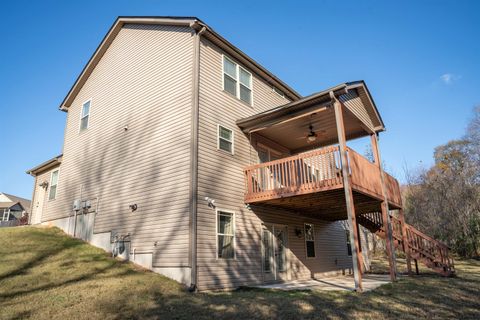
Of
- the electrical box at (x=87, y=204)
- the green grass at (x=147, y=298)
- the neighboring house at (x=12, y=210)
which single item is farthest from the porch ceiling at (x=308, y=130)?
the neighboring house at (x=12, y=210)

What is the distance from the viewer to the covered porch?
32.3 feet

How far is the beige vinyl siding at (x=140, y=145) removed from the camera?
33.1ft

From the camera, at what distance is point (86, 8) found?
1448cm

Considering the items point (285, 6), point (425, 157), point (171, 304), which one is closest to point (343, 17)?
point (285, 6)

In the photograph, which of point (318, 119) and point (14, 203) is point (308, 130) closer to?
point (318, 119)

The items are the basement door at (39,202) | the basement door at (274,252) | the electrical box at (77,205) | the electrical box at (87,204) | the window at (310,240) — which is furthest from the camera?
the basement door at (39,202)

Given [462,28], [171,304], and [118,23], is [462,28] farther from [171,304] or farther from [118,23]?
[171,304]

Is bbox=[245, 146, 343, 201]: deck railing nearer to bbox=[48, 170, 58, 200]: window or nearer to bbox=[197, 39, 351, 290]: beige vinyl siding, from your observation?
bbox=[197, 39, 351, 290]: beige vinyl siding

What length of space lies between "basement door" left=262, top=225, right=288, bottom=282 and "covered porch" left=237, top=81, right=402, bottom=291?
103 cm

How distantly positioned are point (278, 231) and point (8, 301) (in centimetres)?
897

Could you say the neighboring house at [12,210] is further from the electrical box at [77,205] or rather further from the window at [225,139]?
the window at [225,139]

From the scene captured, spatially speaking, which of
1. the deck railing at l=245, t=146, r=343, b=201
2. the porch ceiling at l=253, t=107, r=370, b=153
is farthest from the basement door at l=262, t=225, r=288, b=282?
the porch ceiling at l=253, t=107, r=370, b=153

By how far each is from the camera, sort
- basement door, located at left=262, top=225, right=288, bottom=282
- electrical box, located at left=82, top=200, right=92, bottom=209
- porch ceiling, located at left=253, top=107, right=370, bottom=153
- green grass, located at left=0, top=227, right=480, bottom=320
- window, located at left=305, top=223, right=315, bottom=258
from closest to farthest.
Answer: green grass, located at left=0, top=227, right=480, bottom=320 → porch ceiling, located at left=253, top=107, right=370, bottom=153 → basement door, located at left=262, top=225, right=288, bottom=282 → electrical box, located at left=82, top=200, right=92, bottom=209 → window, located at left=305, top=223, right=315, bottom=258

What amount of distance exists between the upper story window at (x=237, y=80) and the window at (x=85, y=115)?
7200 mm
